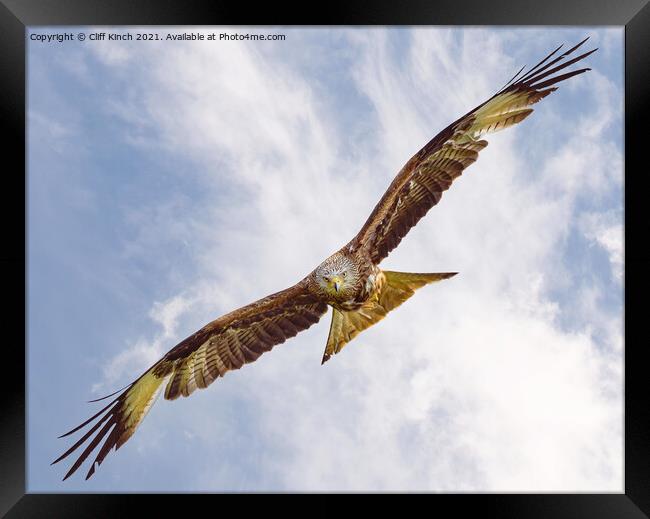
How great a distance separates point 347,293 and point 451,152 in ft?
3.77

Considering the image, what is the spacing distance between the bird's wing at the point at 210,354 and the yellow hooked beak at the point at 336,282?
7.9 inches

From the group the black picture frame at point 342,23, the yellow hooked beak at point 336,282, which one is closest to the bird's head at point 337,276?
the yellow hooked beak at point 336,282

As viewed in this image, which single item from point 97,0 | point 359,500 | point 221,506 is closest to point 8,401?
point 221,506

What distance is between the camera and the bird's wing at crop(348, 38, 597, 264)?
379 cm

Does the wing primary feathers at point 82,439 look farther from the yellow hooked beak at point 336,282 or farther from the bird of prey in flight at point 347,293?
the yellow hooked beak at point 336,282

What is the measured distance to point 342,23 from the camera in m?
3.77

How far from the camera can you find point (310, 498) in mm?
3885

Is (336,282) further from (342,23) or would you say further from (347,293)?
(342,23)

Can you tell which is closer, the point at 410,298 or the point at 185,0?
the point at 185,0

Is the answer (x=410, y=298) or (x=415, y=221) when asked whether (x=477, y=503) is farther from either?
(x=415, y=221)

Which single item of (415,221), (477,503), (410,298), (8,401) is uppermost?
(415,221)

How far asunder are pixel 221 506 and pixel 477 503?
1664mm

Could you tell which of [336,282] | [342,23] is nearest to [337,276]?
[336,282]

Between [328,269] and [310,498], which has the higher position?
[328,269]
